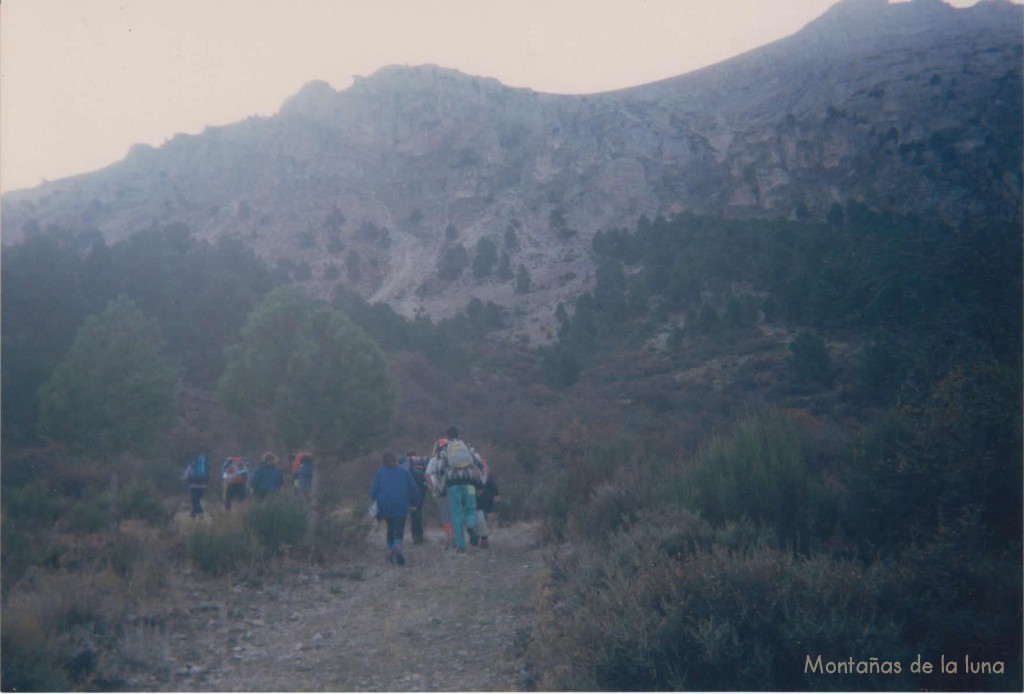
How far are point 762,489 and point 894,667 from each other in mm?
3523

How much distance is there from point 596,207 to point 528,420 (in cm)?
4042

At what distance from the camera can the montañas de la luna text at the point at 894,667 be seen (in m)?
4.09

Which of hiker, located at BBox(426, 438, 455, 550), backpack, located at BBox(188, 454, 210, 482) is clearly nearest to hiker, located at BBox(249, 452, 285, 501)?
hiker, located at BBox(426, 438, 455, 550)

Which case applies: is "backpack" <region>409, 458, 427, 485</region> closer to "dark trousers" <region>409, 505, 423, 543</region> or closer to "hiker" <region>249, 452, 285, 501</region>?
"dark trousers" <region>409, 505, 423, 543</region>

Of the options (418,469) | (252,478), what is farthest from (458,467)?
(252,478)

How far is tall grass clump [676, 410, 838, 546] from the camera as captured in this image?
23.0 feet

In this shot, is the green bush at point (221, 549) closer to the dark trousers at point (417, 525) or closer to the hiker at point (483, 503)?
the dark trousers at point (417, 525)

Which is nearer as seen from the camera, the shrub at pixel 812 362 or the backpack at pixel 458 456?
the backpack at pixel 458 456

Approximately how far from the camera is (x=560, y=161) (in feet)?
224

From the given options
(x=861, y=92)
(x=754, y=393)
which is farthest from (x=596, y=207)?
(x=754, y=393)

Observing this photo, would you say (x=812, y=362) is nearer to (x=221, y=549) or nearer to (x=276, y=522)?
(x=276, y=522)

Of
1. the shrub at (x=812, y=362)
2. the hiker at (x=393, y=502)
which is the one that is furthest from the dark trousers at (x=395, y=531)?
the shrub at (x=812, y=362)

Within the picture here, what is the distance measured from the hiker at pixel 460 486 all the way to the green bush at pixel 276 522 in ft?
7.03

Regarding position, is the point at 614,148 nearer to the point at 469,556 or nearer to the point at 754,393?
the point at 754,393
